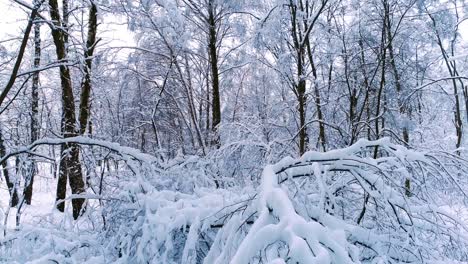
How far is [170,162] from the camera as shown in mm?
4195

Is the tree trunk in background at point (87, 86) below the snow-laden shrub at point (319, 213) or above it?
above

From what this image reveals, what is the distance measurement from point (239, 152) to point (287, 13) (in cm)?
337

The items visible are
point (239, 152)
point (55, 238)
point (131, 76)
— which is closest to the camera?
point (55, 238)

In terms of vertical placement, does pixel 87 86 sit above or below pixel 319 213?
above

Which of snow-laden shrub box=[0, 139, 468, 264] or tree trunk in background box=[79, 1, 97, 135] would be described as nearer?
snow-laden shrub box=[0, 139, 468, 264]

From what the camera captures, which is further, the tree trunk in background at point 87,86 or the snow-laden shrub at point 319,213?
the tree trunk in background at point 87,86

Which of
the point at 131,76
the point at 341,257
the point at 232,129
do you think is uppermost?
the point at 131,76

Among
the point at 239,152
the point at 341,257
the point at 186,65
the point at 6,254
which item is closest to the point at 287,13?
the point at 239,152

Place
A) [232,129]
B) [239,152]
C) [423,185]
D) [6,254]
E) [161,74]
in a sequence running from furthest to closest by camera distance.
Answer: [161,74]
[232,129]
[239,152]
[6,254]
[423,185]

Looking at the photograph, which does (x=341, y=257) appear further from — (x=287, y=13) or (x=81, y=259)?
(x=287, y=13)

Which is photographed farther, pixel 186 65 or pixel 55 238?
pixel 186 65

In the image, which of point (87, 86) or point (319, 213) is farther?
point (87, 86)

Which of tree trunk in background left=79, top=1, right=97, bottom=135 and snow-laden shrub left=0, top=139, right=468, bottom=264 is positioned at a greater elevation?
tree trunk in background left=79, top=1, right=97, bottom=135

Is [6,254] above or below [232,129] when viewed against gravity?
below
